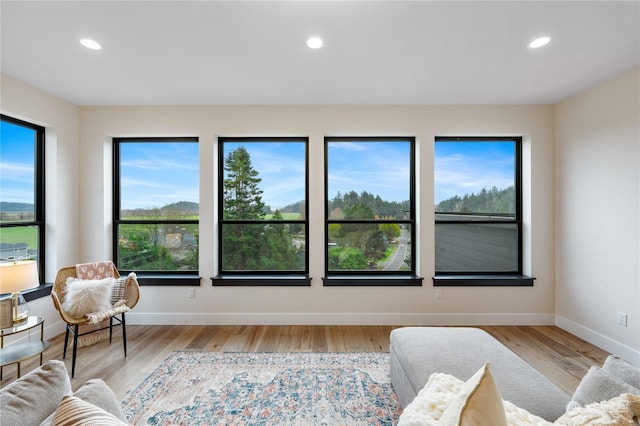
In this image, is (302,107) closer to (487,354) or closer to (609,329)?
(487,354)

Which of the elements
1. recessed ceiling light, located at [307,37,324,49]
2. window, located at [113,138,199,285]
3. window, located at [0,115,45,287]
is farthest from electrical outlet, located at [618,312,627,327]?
window, located at [0,115,45,287]

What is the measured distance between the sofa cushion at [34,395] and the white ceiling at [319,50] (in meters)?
1.99

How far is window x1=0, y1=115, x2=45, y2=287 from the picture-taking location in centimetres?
283

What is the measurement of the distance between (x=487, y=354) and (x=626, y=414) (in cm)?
94

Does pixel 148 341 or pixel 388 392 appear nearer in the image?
pixel 388 392

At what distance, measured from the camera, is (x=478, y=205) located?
3623 millimetres

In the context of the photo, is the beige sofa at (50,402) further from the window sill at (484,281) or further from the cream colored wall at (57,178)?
the window sill at (484,281)

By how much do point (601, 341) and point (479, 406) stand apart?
10.4ft

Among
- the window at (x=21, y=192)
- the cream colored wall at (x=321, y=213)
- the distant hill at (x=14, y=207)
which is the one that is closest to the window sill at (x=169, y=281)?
the cream colored wall at (x=321, y=213)

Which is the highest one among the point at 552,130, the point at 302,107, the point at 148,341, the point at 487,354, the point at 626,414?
the point at 302,107

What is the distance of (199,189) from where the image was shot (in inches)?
139

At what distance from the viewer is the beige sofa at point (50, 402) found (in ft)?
2.61

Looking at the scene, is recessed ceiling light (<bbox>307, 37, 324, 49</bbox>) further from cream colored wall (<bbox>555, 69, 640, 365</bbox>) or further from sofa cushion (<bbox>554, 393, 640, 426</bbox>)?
cream colored wall (<bbox>555, 69, 640, 365</bbox>)

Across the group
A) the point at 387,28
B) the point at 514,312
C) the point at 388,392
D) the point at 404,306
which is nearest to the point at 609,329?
the point at 514,312
